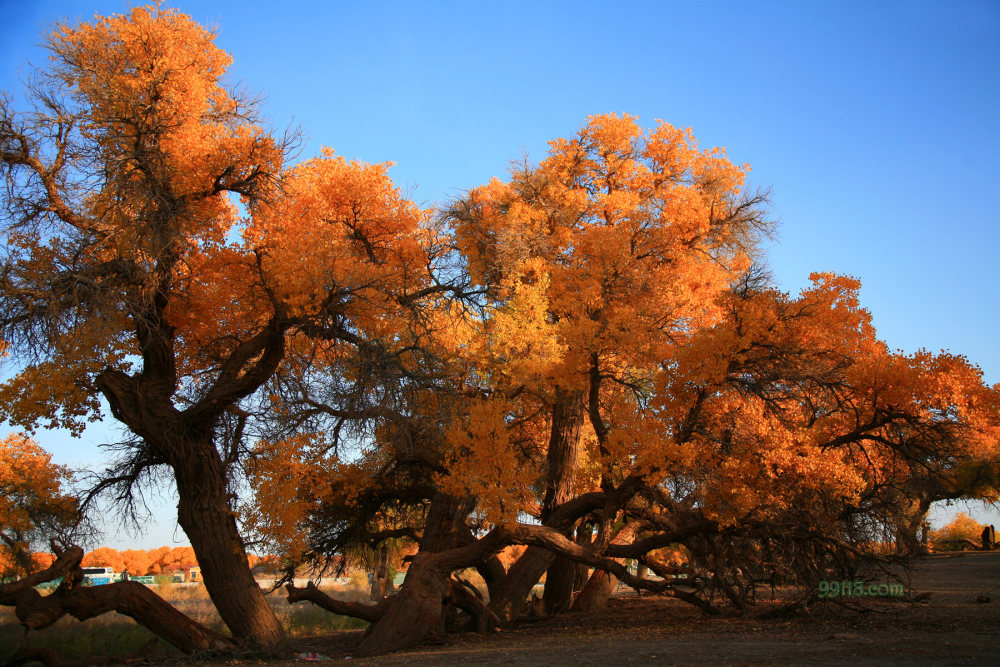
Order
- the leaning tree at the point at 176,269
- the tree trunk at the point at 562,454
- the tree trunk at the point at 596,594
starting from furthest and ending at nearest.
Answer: the tree trunk at the point at 596,594 < the tree trunk at the point at 562,454 < the leaning tree at the point at 176,269

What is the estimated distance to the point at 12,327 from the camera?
9.88 metres

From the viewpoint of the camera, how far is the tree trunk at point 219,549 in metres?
11.4

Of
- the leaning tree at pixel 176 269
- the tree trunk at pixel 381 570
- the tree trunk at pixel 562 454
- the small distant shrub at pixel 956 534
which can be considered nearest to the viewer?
the leaning tree at pixel 176 269

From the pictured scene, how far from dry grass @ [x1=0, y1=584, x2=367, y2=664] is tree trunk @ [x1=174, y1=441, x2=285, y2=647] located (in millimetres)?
1618

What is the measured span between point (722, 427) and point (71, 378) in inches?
421

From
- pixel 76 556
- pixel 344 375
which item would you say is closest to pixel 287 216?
pixel 344 375

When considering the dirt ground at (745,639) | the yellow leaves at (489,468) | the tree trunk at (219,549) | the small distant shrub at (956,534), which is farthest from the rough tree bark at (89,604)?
the small distant shrub at (956,534)

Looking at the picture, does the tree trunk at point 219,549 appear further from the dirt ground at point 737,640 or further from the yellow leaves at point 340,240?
the yellow leaves at point 340,240

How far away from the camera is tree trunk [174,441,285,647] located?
11.4 m

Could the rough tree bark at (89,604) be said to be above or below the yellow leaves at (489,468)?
below

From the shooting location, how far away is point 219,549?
1143cm

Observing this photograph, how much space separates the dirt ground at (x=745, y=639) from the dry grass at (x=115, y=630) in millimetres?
5208

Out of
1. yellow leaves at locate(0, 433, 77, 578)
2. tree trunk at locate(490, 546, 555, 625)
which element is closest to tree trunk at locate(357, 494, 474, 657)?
tree trunk at locate(490, 546, 555, 625)

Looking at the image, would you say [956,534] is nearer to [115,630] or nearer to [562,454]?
[562,454]
